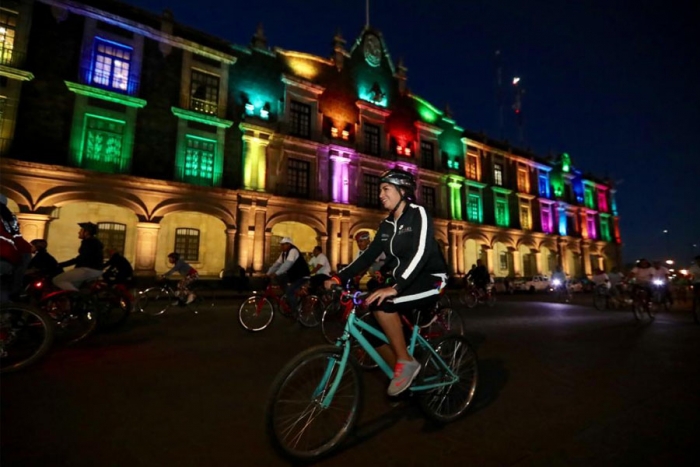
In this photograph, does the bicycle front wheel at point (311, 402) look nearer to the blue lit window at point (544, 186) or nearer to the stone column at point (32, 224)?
the stone column at point (32, 224)

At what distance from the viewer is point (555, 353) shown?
5055mm

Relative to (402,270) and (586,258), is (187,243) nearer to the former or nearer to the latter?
(402,270)

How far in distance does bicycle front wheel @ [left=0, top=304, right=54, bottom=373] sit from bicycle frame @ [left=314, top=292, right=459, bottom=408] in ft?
12.2

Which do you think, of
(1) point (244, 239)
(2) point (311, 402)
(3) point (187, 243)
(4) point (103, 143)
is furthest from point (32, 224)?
(2) point (311, 402)

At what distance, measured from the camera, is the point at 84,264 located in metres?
5.78

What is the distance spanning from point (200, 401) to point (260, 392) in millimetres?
522

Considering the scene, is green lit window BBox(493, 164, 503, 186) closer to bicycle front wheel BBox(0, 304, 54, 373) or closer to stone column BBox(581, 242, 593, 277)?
stone column BBox(581, 242, 593, 277)

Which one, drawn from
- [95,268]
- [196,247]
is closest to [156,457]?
[95,268]

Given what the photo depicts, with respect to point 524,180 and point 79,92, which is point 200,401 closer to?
point 79,92

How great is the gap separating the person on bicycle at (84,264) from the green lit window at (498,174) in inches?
1203

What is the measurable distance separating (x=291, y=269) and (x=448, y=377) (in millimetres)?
4866

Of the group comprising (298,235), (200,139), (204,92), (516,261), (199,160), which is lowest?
(516,261)

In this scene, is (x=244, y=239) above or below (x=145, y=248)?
above

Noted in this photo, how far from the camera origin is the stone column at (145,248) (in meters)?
15.4
